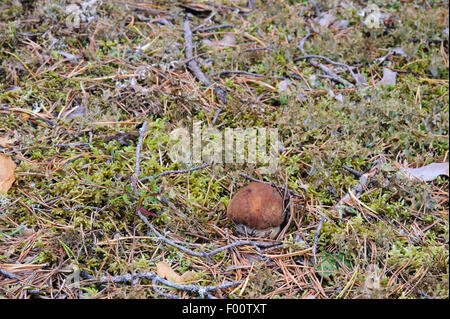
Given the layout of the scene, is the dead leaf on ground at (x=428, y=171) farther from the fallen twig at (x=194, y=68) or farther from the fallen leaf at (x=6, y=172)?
the fallen leaf at (x=6, y=172)

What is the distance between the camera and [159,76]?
3.38 meters

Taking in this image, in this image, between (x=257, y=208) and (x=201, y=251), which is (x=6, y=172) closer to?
(x=201, y=251)

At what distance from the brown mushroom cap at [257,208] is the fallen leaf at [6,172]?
4.65 feet

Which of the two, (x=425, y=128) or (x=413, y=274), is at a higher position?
A: (x=425, y=128)

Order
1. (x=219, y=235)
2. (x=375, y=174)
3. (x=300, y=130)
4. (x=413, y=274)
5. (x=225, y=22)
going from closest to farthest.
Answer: (x=413, y=274) → (x=219, y=235) → (x=375, y=174) → (x=300, y=130) → (x=225, y=22)

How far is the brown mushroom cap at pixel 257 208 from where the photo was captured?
2283mm

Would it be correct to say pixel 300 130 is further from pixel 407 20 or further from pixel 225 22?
pixel 407 20

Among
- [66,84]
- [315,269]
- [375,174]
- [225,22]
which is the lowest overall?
[315,269]

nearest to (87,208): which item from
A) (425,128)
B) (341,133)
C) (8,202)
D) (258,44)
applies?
(8,202)

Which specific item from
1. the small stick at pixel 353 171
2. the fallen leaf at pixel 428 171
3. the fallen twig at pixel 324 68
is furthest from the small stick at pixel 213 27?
the fallen leaf at pixel 428 171

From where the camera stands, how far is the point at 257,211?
7.47ft

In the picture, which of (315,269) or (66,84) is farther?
(66,84)

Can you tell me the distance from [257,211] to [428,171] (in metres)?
1.37

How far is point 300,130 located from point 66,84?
1.91 m
